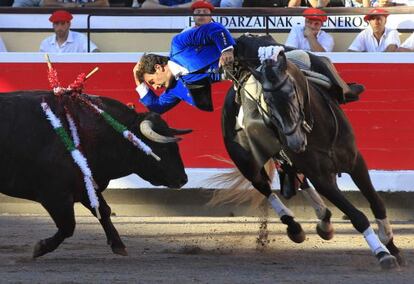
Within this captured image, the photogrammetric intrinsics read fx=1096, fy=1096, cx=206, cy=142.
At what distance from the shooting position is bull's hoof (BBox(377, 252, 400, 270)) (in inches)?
257

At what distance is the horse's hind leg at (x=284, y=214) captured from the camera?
24.9ft

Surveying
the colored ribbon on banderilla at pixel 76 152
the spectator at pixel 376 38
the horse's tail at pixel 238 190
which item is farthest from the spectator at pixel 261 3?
the colored ribbon on banderilla at pixel 76 152

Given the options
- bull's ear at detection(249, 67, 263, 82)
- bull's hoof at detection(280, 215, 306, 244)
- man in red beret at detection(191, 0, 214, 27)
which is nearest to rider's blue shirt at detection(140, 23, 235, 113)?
bull's ear at detection(249, 67, 263, 82)

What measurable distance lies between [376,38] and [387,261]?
3428mm

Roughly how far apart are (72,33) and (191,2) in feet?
3.85

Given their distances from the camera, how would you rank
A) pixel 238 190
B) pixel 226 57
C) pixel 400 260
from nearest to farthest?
pixel 400 260
pixel 226 57
pixel 238 190

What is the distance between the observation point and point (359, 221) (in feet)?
21.5

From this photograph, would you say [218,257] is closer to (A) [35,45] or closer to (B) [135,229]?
(B) [135,229]

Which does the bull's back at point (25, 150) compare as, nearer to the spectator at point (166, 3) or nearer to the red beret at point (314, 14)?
the red beret at point (314, 14)

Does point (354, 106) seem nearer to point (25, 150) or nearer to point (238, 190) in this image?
point (238, 190)

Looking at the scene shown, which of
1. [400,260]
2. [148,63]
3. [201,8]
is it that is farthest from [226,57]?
[201,8]

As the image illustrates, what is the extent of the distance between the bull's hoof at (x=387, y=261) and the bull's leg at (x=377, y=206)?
287 mm

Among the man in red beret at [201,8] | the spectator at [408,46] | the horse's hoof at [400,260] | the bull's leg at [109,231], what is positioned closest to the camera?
the horse's hoof at [400,260]

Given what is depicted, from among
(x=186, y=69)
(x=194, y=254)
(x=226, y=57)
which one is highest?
(x=226, y=57)
